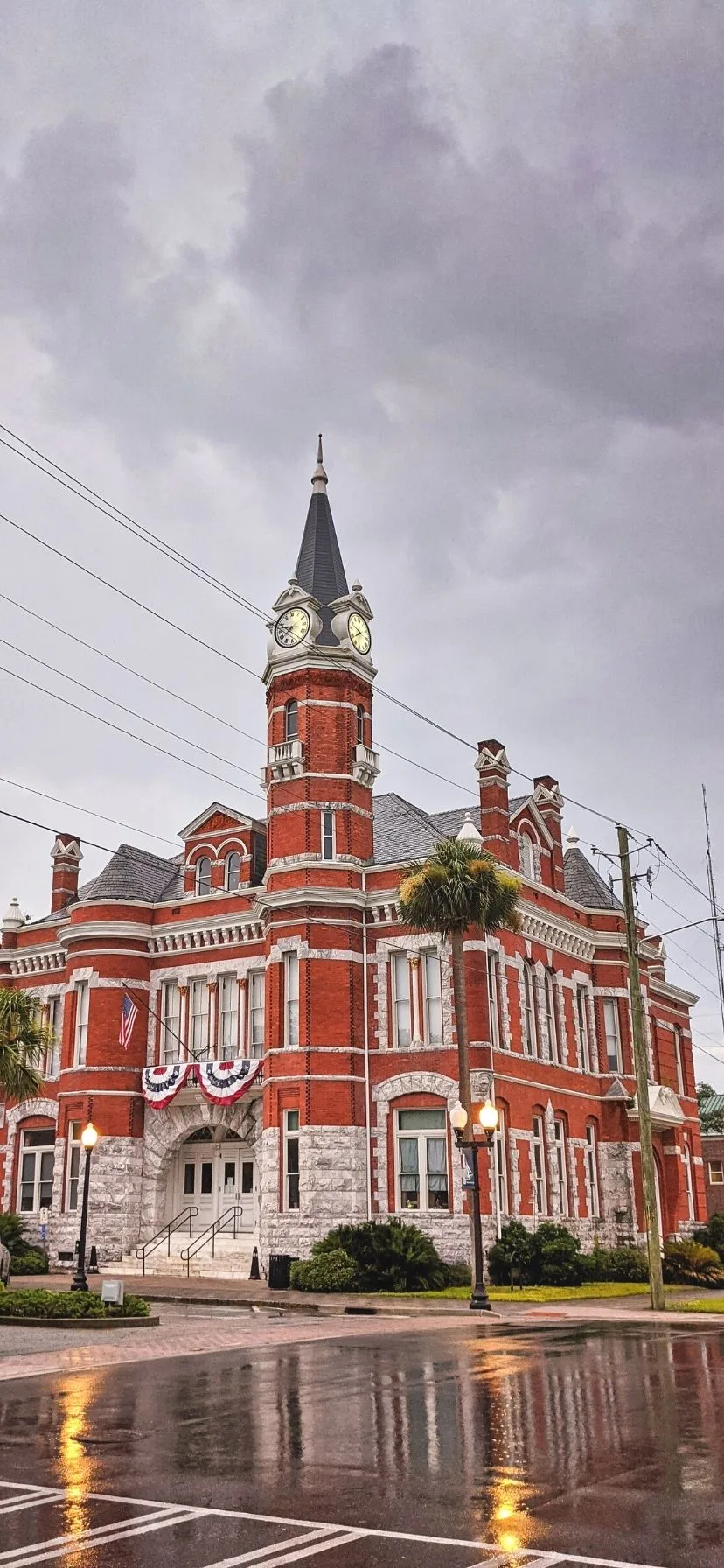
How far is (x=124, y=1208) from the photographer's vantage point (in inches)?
1614

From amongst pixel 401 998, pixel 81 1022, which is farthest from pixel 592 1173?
pixel 81 1022

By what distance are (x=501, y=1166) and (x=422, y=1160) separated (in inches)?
91.6

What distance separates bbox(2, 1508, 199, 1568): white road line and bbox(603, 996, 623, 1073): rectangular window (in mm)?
38954

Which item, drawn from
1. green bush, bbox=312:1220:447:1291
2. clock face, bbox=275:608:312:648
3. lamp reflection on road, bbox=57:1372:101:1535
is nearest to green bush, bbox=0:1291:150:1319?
lamp reflection on road, bbox=57:1372:101:1535

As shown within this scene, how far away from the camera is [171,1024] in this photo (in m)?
43.6

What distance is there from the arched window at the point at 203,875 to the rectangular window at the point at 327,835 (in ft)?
19.7

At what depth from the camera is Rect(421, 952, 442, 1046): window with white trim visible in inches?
1497

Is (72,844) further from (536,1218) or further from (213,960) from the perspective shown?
(536,1218)

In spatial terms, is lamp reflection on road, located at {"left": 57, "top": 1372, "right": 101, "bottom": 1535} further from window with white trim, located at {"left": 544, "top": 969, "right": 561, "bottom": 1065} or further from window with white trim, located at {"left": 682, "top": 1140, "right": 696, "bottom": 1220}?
window with white trim, located at {"left": 682, "top": 1140, "right": 696, "bottom": 1220}

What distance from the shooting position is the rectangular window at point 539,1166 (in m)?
39.7

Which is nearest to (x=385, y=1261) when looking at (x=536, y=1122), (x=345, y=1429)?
(x=536, y=1122)

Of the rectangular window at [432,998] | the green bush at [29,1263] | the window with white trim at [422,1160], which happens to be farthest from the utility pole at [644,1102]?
the green bush at [29,1263]

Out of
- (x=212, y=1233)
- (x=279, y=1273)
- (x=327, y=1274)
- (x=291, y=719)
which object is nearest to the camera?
(x=327, y=1274)

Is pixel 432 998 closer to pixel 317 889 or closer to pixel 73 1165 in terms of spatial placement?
pixel 317 889
